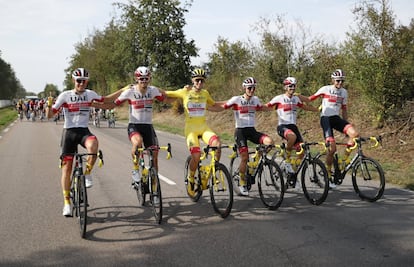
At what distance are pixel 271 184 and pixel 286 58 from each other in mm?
14901

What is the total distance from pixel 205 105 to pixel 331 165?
277 cm

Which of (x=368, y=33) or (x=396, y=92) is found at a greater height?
(x=368, y=33)

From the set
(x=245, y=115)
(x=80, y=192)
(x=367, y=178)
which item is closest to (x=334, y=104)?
(x=367, y=178)

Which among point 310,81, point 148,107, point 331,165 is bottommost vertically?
point 331,165

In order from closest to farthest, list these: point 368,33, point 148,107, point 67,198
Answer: point 67,198 < point 148,107 < point 368,33

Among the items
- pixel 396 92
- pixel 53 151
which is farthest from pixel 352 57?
pixel 53 151

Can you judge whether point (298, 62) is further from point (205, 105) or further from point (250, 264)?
point (250, 264)

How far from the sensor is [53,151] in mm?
14289

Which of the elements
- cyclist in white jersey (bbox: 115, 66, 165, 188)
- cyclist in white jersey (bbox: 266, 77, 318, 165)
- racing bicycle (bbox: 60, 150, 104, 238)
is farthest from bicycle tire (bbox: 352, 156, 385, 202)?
racing bicycle (bbox: 60, 150, 104, 238)

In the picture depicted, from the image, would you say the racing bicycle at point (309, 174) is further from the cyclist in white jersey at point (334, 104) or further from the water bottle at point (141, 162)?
the water bottle at point (141, 162)

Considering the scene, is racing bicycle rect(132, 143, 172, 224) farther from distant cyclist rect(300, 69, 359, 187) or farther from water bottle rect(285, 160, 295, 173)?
distant cyclist rect(300, 69, 359, 187)

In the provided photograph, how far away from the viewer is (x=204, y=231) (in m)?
5.28

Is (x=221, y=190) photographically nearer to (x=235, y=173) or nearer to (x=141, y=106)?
(x=235, y=173)

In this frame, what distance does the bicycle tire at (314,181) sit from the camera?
660 cm
